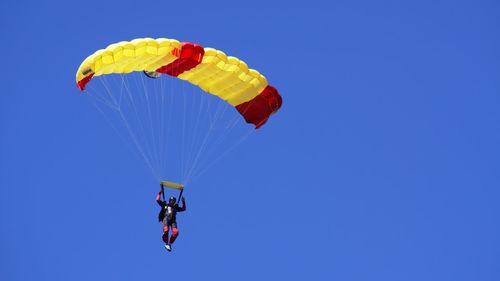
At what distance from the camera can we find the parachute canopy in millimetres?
27594

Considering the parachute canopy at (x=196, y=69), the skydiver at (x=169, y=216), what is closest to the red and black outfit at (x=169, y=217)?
the skydiver at (x=169, y=216)

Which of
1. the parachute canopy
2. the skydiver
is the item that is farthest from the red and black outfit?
the parachute canopy

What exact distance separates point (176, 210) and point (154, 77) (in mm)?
2735

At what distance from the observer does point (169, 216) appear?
2838 centimetres

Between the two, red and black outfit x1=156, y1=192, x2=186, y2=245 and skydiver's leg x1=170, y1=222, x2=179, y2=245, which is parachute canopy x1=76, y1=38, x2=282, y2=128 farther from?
skydiver's leg x1=170, y1=222, x2=179, y2=245

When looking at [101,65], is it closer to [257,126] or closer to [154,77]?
[154,77]

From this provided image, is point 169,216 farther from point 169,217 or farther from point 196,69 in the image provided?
point 196,69

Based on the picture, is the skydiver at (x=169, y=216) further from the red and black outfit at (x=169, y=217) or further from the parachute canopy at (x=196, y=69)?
the parachute canopy at (x=196, y=69)

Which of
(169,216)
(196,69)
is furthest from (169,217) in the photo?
(196,69)

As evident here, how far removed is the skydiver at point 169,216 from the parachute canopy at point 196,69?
240cm

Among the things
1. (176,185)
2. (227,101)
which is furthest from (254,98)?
(176,185)

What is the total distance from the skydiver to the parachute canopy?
2396 millimetres

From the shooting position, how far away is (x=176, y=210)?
28.5m

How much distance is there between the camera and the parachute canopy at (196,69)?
2759 centimetres
